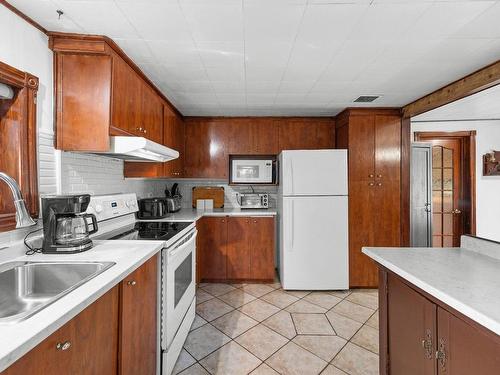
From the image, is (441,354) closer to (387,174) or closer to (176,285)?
(176,285)

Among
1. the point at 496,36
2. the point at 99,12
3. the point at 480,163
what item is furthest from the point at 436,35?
the point at 480,163

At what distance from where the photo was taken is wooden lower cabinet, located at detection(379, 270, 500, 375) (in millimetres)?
833

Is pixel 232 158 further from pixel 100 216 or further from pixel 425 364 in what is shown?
pixel 425 364

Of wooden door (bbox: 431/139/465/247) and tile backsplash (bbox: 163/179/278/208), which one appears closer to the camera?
wooden door (bbox: 431/139/465/247)

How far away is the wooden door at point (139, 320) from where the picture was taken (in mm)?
1204

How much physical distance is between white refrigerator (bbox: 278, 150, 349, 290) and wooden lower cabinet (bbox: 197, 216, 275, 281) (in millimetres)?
350

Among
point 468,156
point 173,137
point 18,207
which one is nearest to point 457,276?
point 18,207

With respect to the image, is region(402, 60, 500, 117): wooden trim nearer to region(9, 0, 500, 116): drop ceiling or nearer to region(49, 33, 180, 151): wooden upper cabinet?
region(9, 0, 500, 116): drop ceiling

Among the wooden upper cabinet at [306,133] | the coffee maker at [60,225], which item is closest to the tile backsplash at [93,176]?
the coffee maker at [60,225]

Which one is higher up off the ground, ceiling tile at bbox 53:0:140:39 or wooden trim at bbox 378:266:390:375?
ceiling tile at bbox 53:0:140:39

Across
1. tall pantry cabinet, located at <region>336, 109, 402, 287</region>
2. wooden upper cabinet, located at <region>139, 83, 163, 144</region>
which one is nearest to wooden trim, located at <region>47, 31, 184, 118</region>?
wooden upper cabinet, located at <region>139, 83, 163, 144</region>

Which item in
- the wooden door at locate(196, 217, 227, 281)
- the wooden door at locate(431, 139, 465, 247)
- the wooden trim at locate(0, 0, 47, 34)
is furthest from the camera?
the wooden door at locate(431, 139, 465, 247)

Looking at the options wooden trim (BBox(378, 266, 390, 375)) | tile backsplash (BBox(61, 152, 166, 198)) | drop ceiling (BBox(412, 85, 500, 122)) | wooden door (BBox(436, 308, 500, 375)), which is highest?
drop ceiling (BBox(412, 85, 500, 122))

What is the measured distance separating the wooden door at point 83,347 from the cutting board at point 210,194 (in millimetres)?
2530
